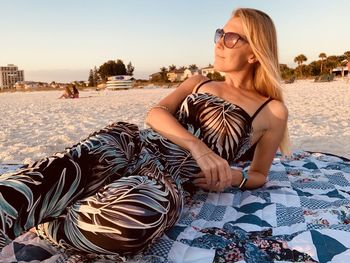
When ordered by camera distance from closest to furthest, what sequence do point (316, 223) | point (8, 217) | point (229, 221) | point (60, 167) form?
point (8, 217), point (60, 167), point (316, 223), point (229, 221)

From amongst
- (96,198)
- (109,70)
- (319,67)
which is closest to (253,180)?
(96,198)

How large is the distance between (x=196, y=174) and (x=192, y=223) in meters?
0.24

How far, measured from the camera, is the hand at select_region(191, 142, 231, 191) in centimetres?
172

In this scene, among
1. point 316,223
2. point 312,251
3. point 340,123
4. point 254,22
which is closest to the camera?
point 312,251

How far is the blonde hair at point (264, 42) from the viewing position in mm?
2051

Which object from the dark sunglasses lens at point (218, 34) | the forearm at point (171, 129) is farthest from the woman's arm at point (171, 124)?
Answer: the dark sunglasses lens at point (218, 34)

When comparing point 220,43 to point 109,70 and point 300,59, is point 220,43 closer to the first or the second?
point 300,59

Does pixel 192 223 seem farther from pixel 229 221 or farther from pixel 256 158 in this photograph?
pixel 256 158

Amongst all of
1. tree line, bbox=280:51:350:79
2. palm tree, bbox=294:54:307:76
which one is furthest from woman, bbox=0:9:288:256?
palm tree, bbox=294:54:307:76

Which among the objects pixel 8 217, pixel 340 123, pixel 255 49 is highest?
pixel 255 49

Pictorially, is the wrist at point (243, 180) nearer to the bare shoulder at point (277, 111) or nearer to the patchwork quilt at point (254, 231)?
the patchwork quilt at point (254, 231)

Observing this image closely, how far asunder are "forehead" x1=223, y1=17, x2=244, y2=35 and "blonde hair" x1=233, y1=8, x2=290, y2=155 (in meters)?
0.02

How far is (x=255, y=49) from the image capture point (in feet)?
6.75

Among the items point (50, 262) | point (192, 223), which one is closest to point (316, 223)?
point (192, 223)
